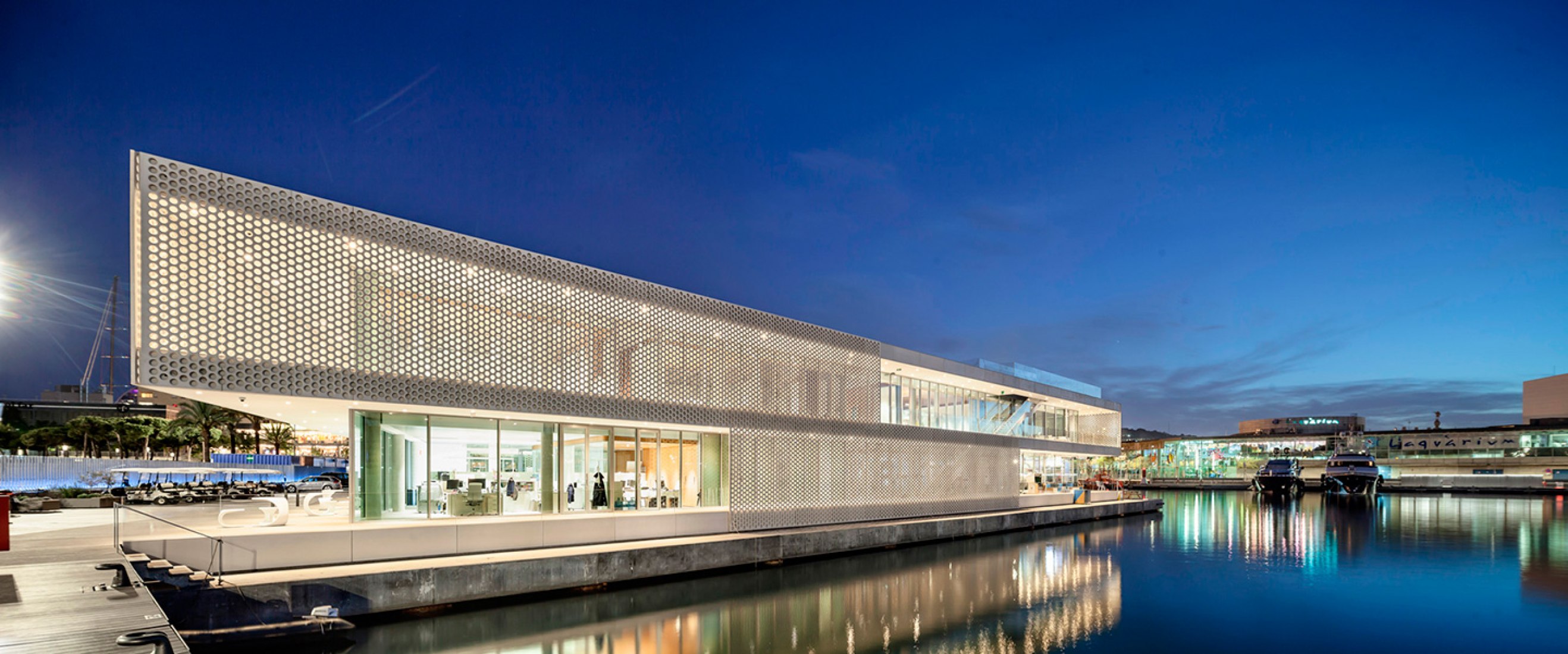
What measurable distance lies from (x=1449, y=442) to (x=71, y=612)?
12897 centimetres

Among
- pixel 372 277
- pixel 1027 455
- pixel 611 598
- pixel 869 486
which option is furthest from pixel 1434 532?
pixel 372 277

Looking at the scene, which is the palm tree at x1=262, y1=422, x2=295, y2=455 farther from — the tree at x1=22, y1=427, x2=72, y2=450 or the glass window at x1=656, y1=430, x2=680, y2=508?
the glass window at x1=656, y1=430, x2=680, y2=508

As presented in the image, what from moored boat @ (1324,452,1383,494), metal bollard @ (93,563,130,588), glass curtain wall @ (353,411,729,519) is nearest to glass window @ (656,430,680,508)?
glass curtain wall @ (353,411,729,519)

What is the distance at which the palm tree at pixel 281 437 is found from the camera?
73.5 meters

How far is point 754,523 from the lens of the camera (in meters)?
23.1

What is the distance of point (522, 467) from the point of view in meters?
18.5

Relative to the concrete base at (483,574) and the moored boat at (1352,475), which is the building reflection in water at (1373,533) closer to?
the moored boat at (1352,475)

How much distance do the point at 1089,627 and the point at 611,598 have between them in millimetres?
9410

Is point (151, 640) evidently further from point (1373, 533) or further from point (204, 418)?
point (204, 418)

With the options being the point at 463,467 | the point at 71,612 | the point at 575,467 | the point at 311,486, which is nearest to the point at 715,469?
the point at 575,467

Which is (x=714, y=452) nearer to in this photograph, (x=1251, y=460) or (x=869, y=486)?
(x=869, y=486)

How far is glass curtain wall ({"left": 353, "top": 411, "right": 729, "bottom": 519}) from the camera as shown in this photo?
645 inches

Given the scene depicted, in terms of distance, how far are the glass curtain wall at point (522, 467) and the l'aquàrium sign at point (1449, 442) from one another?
105151mm

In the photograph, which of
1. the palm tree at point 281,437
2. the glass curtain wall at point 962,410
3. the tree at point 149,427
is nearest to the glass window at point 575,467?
the glass curtain wall at point 962,410
